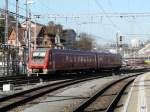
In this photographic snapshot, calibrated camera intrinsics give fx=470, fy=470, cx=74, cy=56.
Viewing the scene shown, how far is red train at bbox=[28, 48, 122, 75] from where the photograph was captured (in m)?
43.2

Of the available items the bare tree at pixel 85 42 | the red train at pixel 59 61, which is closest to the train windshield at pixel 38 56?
the red train at pixel 59 61

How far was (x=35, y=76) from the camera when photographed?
43656 mm

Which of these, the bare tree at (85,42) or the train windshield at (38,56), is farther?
the bare tree at (85,42)

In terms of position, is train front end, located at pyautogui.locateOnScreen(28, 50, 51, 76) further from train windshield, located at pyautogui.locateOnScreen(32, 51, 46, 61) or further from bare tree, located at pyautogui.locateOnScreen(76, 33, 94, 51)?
bare tree, located at pyautogui.locateOnScreen(76, 33, 94, 51)

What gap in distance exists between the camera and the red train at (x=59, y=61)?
142ft

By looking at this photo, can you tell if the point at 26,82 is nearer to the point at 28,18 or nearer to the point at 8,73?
the point at 8,73

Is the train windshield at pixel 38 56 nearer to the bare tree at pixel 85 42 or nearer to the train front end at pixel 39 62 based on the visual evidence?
the train front end at pixel 39 62

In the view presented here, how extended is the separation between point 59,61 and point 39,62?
9.03 feet

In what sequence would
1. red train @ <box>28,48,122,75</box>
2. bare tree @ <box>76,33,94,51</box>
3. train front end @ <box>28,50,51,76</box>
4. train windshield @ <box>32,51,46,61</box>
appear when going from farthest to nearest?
bare tree @ <box>76,33,94,51</box>, train windshield @ <box>32,51,46,61</box>, red train @ <box>28,48,122,75</box>, train front end @ <box>28,50,51,76</box>

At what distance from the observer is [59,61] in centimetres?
4566

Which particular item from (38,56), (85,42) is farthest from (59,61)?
(85,42)

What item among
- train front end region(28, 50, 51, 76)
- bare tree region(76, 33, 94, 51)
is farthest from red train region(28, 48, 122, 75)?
bare tree region(76, 33, 94, 51)

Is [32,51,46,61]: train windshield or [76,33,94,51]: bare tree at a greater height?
[76,33,94,51]: bare tree

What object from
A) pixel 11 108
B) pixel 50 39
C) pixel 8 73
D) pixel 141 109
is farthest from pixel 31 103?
pixel 50 39
